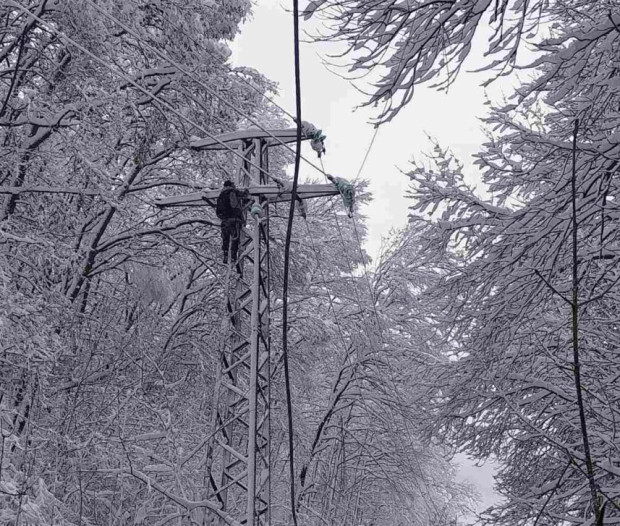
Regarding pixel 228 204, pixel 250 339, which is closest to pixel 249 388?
pixel 250 339

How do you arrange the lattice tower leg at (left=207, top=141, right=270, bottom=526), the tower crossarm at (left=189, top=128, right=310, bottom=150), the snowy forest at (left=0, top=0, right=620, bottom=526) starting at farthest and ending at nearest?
1. the tower crossarm at (left=189, top=128, right=310, bottom=150)
2. the lattice tower leg at (left=207, top=141, right=270, bottom=526)
3. the snowy forest at (left=0, top=0, right=620, bottom=526)

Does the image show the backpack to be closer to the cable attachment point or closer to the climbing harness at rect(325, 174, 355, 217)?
the cable attachment point

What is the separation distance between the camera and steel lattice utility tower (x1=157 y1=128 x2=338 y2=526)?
5.16m

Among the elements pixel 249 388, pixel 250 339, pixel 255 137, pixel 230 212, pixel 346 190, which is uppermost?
pixel 255 137

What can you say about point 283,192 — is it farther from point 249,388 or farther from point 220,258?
point 220,258

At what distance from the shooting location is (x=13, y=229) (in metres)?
6.99

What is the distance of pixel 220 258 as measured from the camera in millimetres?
9594

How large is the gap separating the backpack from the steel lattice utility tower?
171mm

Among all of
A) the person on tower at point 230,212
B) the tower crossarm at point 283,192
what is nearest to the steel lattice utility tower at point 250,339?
the tower crossarm at point 283,192

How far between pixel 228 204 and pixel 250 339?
3.95ft

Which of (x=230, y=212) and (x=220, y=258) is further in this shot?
(x=220, y=258)

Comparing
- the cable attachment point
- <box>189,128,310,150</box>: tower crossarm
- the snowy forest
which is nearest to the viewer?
the snowy forest

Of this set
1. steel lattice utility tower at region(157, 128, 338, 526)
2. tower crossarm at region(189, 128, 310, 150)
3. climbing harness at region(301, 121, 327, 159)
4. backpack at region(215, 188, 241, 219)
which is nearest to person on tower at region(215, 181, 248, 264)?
backpack at region(215, 188, 241, 219)

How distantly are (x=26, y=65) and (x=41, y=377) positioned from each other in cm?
330
